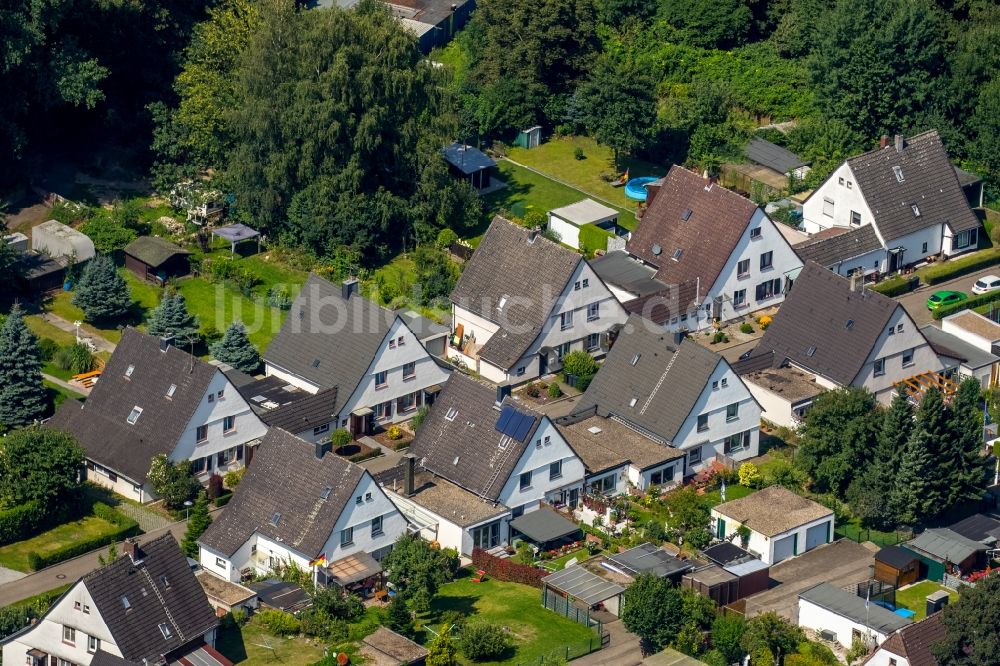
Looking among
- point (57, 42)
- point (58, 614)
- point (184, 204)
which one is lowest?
point (58, 614)

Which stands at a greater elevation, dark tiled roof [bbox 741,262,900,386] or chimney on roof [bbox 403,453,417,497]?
dark tiled roof [bbox 741,262,900,386]

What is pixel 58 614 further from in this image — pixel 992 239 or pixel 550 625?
pixel 992 239

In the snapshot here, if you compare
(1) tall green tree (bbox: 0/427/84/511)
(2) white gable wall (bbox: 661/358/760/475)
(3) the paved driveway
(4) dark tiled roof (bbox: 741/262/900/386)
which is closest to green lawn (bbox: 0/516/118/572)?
(1) tall green tree (bbox: 0/427/84/511)

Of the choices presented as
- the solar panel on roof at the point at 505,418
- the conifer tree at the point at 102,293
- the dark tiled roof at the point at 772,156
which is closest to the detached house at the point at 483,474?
the solar panel on roof at the point at 505,418

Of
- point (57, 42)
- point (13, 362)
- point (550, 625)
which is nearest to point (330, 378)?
point (13, 362)

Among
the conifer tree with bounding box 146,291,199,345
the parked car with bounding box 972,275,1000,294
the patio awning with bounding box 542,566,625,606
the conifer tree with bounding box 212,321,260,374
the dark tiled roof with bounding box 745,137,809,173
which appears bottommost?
the patio awning with bounding box 542,566,625,606

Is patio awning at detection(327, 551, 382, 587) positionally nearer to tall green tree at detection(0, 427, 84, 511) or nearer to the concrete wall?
tall green tree at detection(0, 427, 84, 511)

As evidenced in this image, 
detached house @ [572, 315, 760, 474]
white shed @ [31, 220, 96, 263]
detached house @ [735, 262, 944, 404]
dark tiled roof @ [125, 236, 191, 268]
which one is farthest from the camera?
white shed @ [31, 220, 96, 263]

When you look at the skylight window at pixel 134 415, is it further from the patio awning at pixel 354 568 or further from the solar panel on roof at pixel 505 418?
the solar panel on roof at pixel 505 418
